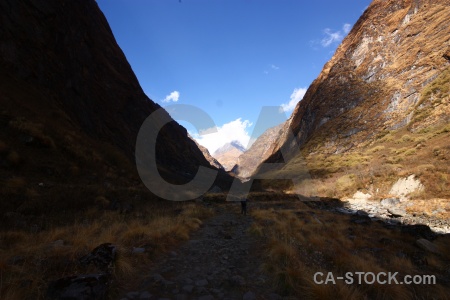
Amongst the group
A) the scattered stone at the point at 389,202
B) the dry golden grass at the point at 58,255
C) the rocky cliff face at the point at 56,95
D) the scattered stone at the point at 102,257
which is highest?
the rocky cliff face at the point at 56,95

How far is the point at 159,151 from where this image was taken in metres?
55.3

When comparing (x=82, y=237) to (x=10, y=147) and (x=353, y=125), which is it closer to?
(x=10, y=147)

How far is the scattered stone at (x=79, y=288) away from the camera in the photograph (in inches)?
141

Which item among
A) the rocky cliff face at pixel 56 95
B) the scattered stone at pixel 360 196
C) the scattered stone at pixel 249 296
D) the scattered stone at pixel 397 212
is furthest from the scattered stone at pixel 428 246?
the scattered stone at pixel 360 196

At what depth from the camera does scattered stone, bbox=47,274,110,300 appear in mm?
3570

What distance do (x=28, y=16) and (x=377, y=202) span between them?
35.0 meters

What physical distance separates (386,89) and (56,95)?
65.5 meters

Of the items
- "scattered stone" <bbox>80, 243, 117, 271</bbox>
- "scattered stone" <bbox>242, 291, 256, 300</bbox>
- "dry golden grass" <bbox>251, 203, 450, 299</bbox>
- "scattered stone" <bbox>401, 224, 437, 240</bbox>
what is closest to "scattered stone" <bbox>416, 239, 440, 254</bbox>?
"dry golden grass" <bbox>251, 203, 450, 299</bbox>

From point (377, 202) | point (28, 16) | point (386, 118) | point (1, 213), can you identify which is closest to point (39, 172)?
point (1, 213)

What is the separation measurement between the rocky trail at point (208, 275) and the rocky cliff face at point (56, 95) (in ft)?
29.0

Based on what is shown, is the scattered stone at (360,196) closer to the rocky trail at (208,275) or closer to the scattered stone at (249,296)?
the rocky trail at (208,275)

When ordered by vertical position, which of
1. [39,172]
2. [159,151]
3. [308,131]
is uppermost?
[308,131]

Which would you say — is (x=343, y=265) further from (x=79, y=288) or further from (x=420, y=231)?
(x=420, y=231)

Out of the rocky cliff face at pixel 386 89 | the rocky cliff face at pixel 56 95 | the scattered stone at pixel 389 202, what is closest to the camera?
the rocky cliff face at pixel 56 95
